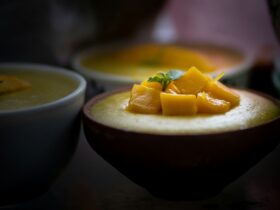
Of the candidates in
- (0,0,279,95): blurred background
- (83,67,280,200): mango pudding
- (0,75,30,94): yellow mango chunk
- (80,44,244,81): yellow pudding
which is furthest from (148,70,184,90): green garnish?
(0,0,279,95): blurred background

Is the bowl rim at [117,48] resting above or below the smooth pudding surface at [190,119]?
below

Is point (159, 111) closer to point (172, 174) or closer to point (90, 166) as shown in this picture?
point (172, 174)

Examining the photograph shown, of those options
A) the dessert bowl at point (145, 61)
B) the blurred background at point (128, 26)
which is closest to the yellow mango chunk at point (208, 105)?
the dessert bowl at point (145, 61)

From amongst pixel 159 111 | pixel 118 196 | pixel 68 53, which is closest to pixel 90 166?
pixel 118 196

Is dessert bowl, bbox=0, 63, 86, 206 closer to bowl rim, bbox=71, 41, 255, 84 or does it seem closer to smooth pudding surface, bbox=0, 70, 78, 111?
smooth pudding surface, bbox=0, 70, 78, 111

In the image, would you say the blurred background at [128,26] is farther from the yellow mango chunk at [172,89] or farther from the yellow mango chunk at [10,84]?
the yellow mango chunk at [172,89]

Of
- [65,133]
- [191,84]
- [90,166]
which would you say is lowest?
[90,166]

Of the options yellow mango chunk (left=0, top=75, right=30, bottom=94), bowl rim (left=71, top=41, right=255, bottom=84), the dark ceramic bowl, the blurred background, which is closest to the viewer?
the dark ceramic bowl
